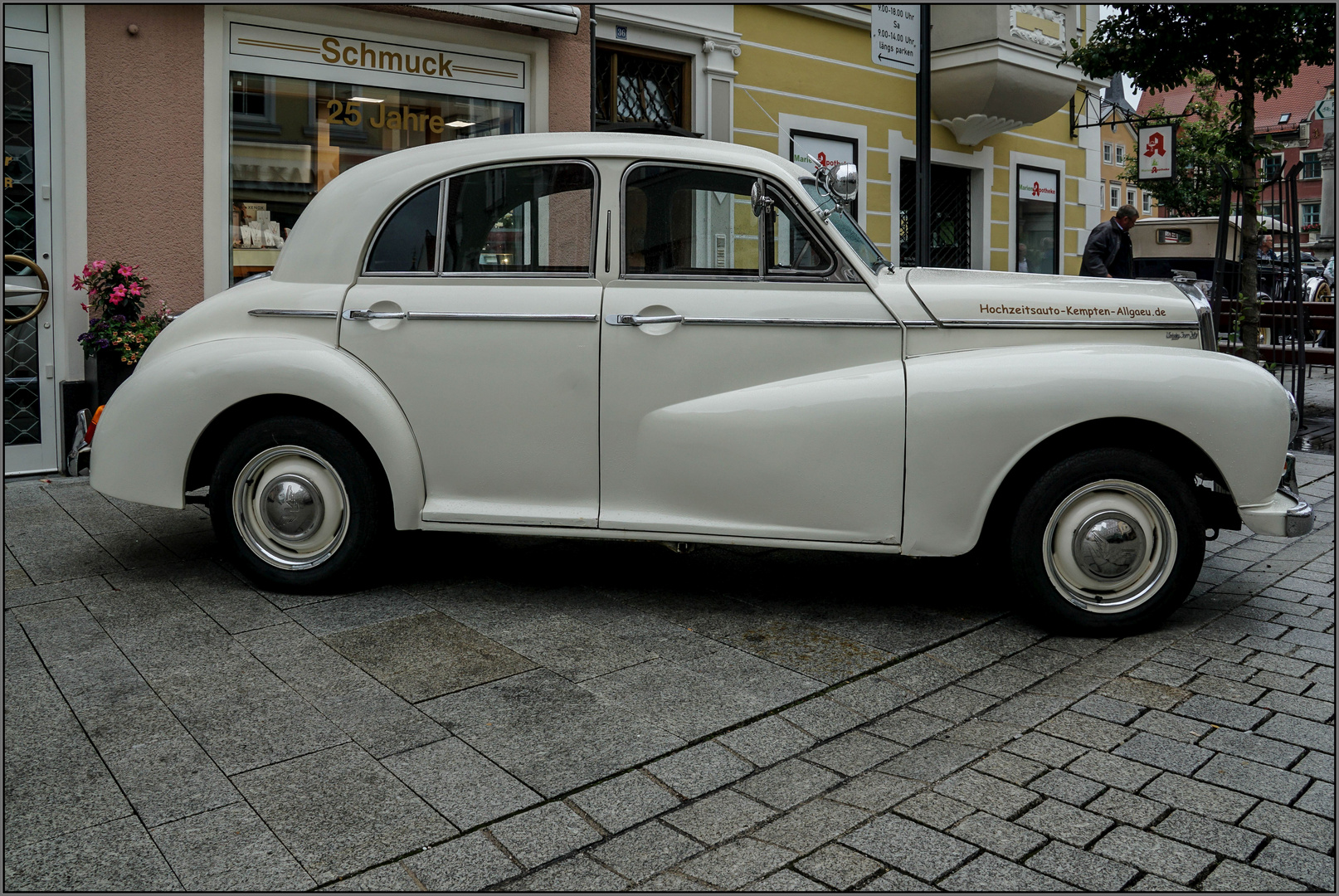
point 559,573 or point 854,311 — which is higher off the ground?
point 854,311

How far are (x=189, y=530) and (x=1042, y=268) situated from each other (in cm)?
1506

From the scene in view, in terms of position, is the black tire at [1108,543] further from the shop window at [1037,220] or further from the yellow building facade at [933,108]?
the shop window at [1037,220]

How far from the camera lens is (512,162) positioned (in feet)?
15.2

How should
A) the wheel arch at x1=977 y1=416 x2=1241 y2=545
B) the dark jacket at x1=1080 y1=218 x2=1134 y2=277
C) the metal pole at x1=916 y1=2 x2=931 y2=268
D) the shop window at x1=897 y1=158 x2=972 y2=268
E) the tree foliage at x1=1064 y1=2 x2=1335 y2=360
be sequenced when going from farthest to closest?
the shop window at x1=897 y1=158 x2=972 y2=268 < the dark jacket at x1=1080 y1=218 x2=1134 y2=277 < the tree foliage at x1=1064 y1=2 x2=1335 y2=360 < the metal pole at x1=916 y1=2 x2=931 y2=268 < the wheel arch at x1=977 y1=416 x2=1241 y2=545

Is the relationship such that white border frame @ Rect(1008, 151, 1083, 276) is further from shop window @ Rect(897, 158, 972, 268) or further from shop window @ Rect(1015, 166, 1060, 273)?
shop window @ Rect(897, 158, 972, 268)

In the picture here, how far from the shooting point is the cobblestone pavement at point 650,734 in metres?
2.62

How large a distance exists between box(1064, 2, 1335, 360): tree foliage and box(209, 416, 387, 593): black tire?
8.44 meters

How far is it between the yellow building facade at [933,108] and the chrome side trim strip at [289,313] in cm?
746

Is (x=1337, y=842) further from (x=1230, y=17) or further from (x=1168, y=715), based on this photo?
(x=1230, y=17)

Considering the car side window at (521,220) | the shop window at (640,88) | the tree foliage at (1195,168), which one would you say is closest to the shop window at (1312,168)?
the tree foliage at (1195,168)

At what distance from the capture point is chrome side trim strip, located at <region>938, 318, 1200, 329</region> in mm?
4359

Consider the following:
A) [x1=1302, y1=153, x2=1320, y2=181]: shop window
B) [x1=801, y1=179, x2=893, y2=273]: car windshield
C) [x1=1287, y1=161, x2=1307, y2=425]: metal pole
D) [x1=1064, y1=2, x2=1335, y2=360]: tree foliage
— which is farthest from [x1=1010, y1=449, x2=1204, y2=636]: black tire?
[x1=1302, y1=153, x2=1320, y2=181]: shop window

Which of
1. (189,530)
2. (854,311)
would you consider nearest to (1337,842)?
(854,311)

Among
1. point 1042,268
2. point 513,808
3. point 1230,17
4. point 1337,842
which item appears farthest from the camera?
point 1042,268
